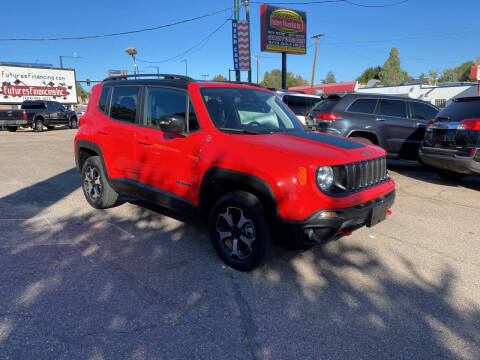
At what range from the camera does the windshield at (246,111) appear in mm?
3591

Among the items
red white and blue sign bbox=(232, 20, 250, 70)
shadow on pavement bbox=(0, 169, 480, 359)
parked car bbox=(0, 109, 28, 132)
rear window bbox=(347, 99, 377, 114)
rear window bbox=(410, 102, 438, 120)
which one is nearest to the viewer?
shadow on pavement bbox=(0, 169, 480, 359)

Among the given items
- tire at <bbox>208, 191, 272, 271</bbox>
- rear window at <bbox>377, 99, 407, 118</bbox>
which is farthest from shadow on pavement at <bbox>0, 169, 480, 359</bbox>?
rear window at <bbox>377, 99, 407, 118</bbox>

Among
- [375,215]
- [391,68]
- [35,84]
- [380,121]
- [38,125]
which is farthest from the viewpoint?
[391,68]

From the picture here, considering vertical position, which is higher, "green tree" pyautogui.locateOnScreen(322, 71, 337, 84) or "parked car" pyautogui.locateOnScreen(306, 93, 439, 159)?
"green tree" pyautogui.locateOnScreen(322, 71, 337, 84)

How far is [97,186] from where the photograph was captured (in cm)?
507

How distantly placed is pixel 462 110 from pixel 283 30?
20.4m

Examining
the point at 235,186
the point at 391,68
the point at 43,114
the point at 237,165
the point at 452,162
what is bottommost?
the point at 452,162

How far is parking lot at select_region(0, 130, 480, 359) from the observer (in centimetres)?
228

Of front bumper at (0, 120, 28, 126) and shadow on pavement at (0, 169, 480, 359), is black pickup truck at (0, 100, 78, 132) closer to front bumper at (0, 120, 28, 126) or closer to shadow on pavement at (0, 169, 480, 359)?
front bumper at (0, 120, 28, 126)

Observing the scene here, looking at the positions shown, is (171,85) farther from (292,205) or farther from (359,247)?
(359,247)

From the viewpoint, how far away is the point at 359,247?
12.5 feet

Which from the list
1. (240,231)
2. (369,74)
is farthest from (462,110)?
(369,74)

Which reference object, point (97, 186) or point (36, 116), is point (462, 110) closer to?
point (97, 186)

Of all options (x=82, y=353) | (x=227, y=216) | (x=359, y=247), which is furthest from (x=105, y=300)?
(x=359, y=247)
